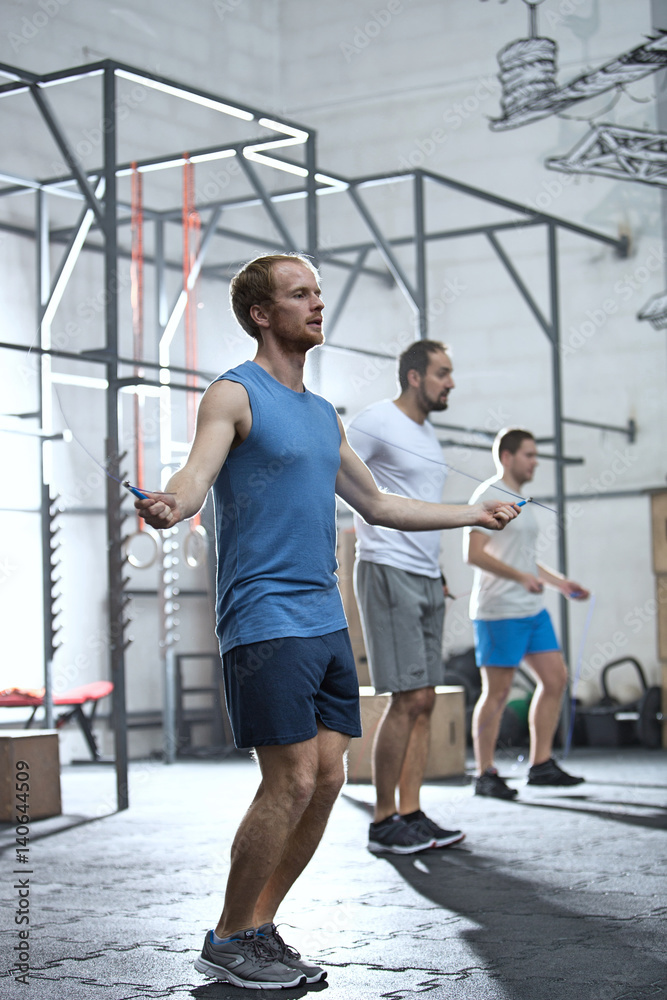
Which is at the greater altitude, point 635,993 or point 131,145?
point 131,145

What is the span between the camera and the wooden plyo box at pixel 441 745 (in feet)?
20.9

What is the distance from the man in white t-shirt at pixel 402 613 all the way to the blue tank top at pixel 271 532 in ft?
4.98

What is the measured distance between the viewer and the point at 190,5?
10.6 metres

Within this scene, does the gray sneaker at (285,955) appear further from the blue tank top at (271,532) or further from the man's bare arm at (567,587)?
the man's bare arm at (567,587)

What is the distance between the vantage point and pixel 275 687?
247 centimetres

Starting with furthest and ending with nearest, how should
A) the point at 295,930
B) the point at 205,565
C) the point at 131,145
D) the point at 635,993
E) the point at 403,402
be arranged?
the point at 131,145
the point at 205,565
the point at 403,402
the point at 295,930
the point at 635,993

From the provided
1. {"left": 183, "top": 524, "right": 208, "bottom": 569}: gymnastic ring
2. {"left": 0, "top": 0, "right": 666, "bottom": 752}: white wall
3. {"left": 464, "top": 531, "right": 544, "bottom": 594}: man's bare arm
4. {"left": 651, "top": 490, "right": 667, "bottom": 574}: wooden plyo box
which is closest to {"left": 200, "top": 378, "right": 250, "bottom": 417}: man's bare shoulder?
{"left": 464, "top": 531, "right": 544, "bottom": 594}: man's bare arm

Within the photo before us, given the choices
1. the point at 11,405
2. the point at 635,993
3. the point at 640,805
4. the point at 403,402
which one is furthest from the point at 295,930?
the point at 11,405

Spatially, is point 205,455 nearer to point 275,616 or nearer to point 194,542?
point 275,616

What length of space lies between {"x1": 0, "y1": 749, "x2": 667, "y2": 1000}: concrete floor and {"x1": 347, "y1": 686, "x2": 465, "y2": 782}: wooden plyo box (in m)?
0.66

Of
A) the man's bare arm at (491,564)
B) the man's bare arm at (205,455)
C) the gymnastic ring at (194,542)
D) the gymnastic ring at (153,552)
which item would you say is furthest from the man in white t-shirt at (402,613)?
the gymnastic ring at (194,542)

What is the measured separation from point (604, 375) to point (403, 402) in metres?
5.38

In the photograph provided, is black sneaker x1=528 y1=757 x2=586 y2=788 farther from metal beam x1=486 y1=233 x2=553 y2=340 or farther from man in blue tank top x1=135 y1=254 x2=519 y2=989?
man in blue tank top x1=135 y1=254 x2=519 y2=989

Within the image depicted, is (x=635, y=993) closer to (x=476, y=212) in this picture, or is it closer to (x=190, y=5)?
(x=476, y=212)
